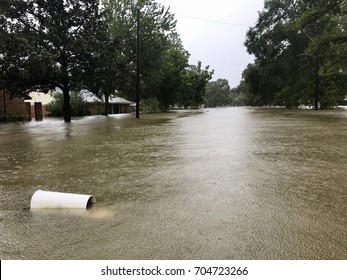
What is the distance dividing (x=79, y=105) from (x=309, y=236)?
1478 inches

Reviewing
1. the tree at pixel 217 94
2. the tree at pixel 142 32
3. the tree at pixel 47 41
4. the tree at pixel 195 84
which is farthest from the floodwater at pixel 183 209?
the tree at pixel 217 94

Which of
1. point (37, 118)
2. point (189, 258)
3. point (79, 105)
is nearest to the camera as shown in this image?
point (189, 258)

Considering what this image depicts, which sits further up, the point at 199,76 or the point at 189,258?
the point at 199,76

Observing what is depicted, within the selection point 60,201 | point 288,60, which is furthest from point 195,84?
point 60,201

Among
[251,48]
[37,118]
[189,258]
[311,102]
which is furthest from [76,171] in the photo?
[251,48]

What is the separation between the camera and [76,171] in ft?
16.7

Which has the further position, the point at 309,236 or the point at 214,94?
the point at 214,94

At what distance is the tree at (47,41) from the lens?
63.8 feet

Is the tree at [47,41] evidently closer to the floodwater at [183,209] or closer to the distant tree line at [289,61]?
the floodwater at [183,209]

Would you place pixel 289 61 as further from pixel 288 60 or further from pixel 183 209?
pixel 183 209

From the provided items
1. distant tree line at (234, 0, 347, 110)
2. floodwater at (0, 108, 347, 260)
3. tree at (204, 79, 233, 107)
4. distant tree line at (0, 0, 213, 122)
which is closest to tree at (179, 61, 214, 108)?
distant tree line at (234, 0, 347, 110)

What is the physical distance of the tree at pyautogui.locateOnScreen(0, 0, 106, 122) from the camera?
19453 millimetres

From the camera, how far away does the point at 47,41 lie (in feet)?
71.0

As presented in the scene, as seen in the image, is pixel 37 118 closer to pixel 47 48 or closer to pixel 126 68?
pixel 47 48
